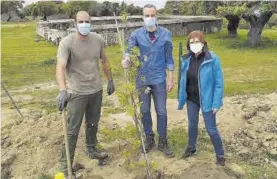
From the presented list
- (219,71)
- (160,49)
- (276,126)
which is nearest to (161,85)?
(160,49)

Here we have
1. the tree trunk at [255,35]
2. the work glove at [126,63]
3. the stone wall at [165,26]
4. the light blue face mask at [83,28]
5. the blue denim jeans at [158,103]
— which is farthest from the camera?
the stone wall at [165,26]

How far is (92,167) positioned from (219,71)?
6.87 ft

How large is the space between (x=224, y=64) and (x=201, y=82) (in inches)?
374

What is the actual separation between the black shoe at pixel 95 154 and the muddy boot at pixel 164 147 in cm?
76

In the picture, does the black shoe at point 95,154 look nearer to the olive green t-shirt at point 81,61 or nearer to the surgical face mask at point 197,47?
the olive green t-shirt at point 81,61

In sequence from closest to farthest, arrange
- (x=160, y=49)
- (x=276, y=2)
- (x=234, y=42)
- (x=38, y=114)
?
(x=160, y=49), (x=38, y=114), (x=276, y=2), (x=234, y=42)

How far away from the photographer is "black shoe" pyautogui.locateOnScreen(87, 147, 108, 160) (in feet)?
18.4

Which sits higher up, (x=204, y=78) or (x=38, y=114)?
(x=204, y=78)

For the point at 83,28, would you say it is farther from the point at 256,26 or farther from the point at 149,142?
the point at 256,26

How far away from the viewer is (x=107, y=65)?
213 inches

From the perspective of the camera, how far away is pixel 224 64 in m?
14.1

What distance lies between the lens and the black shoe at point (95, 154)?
221 inches

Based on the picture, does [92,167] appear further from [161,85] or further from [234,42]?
[234,42]

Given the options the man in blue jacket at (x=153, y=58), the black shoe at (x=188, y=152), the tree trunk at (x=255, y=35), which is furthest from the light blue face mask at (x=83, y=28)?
the tree trunk at (x=255, y=35)
